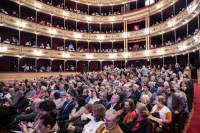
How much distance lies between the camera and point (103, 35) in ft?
53.2

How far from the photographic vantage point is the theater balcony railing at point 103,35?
9.74m

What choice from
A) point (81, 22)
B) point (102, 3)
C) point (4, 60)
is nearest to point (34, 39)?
point (4, 60)

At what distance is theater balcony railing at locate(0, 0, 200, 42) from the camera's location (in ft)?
31.9

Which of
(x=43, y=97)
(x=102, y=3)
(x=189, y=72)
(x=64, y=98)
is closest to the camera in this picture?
(x=64, y=98)

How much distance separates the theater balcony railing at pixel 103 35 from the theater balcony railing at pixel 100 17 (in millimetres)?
1511

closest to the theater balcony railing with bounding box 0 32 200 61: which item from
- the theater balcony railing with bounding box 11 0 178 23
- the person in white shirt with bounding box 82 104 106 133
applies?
the theater balcony railing with bounding box 11 0 178 23

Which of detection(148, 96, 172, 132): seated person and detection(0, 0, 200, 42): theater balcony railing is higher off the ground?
A: detection(0, 0, 200, 42): theater balcony railing

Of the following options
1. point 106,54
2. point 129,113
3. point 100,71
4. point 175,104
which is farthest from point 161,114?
point 106,54

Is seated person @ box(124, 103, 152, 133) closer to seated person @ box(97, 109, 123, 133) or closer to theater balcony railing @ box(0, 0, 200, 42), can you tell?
seated person @ box(97, 109, 123, 133)

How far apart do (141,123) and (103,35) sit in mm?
14794

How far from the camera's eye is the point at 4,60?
11.6 meters

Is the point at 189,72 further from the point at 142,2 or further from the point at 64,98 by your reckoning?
the point at 142,2

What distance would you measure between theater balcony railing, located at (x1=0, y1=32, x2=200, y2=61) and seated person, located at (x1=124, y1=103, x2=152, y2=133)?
7.90 meters

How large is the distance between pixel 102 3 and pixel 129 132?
1675 cm
